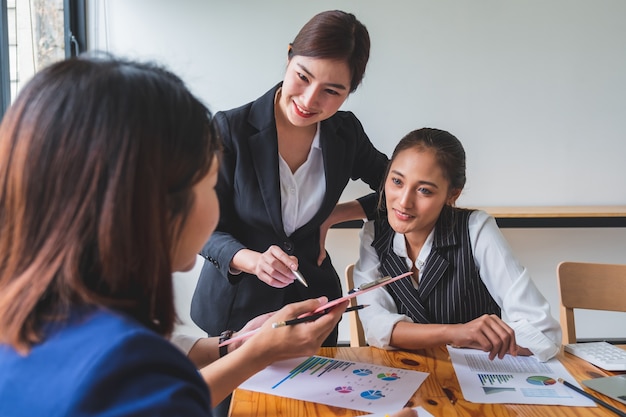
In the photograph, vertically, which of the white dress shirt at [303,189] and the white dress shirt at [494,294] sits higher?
the white dress shirt at [303,189]

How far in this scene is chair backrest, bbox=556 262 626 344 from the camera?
1765 mm

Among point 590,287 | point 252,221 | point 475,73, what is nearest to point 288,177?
point 252,221

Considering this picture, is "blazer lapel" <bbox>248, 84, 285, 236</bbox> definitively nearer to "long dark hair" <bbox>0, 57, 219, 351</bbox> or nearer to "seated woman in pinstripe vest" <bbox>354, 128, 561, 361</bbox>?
"seated woman in pinstripe vest" <bbox>354, 128, 561, 361</bbox>

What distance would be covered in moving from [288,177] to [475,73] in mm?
1866

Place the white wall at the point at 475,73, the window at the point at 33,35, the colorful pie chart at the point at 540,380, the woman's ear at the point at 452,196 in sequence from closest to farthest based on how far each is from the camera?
the colorful pie chart at the point at 540,380 < the woman's ear at the point at 452,196 < the window at the point at 33,35 < the white wall at the point at 475,73

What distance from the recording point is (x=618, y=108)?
311 centimetres

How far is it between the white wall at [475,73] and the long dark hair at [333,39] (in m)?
1.59

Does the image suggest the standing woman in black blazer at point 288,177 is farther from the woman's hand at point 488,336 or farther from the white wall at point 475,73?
the white wall at point 475,73

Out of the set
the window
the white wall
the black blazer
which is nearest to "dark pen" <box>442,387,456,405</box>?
the black blazer

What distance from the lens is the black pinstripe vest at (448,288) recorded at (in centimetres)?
159

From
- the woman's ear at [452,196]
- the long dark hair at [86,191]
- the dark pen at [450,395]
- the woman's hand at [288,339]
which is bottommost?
the dark pen at [450,395]

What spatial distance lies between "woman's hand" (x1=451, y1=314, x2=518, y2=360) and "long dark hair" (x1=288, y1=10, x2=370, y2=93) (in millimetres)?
717

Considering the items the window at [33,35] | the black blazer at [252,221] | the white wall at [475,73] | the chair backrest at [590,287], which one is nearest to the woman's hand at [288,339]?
the black blazer at [252,221]

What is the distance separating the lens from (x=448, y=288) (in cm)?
159
